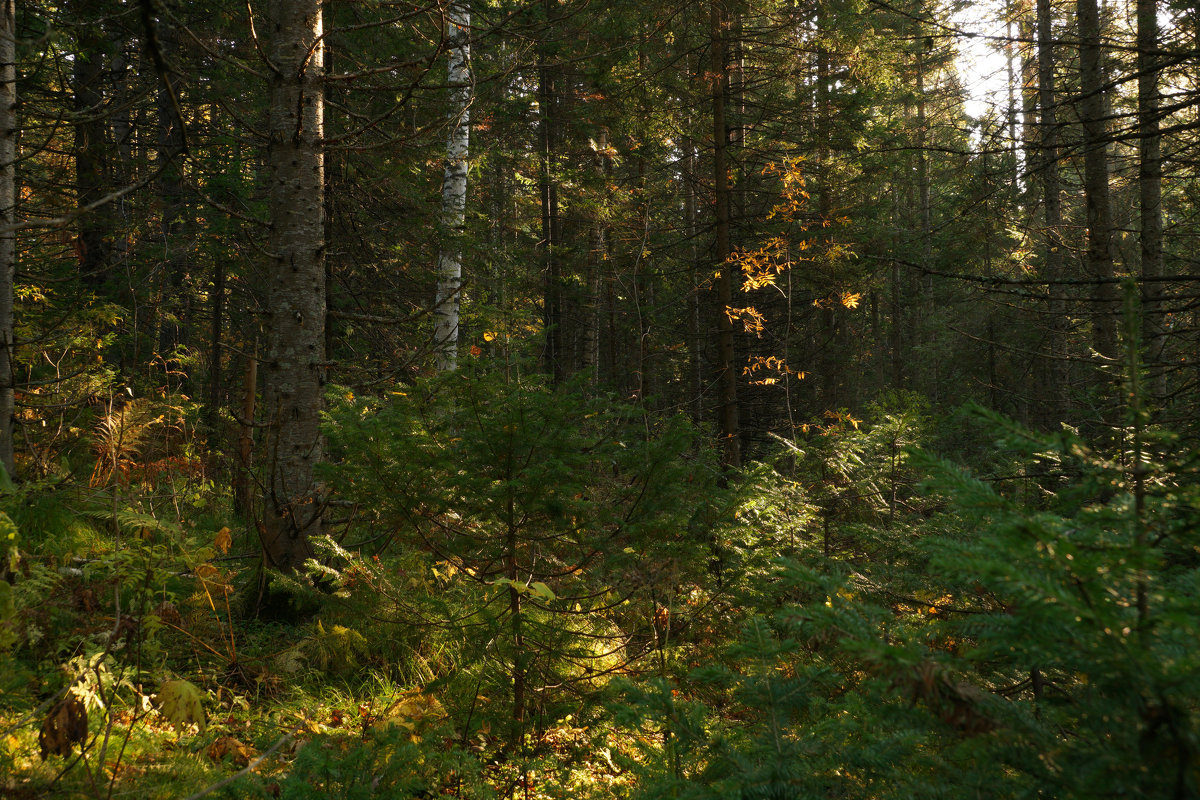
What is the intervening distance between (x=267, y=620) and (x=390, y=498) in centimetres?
183

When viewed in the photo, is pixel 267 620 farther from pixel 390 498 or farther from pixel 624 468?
pixel 624 468

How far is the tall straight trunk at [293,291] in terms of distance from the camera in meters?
4.52

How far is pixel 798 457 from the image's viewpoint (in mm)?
7227

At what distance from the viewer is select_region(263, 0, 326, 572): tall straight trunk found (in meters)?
4.52

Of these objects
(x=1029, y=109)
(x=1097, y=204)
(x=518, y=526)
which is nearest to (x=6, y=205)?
(x=518, y=526)

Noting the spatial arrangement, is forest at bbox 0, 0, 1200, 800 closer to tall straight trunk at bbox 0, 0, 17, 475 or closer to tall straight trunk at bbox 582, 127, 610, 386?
tall straight trunk at bbox 0, 0, 17, 475

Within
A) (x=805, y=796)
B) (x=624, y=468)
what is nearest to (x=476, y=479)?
(x=624, y=468)

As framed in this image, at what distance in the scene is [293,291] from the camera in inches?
180

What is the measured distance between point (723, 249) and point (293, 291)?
6241mm

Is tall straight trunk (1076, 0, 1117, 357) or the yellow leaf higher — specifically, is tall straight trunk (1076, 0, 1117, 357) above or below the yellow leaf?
above

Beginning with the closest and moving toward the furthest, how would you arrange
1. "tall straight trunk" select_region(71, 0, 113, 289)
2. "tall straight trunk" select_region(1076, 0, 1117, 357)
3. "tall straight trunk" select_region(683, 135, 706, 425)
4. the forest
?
the forest
"tall straight trunk" select_region(71, 0, 113, 289)
"tall straight trunk" select_region(1076, 0, 1117, 357)
"tall straight trunk" select_region(683, 135, 706, 425)

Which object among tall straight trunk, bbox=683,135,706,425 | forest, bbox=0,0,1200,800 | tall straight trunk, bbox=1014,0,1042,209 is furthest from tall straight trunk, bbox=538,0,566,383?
tall straight trunk, bbox=1014,0,1042,209

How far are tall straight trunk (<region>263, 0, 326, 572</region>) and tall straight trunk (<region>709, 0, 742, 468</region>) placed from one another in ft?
18.5

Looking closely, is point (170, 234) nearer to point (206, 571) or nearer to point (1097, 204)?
point (206, 571)
